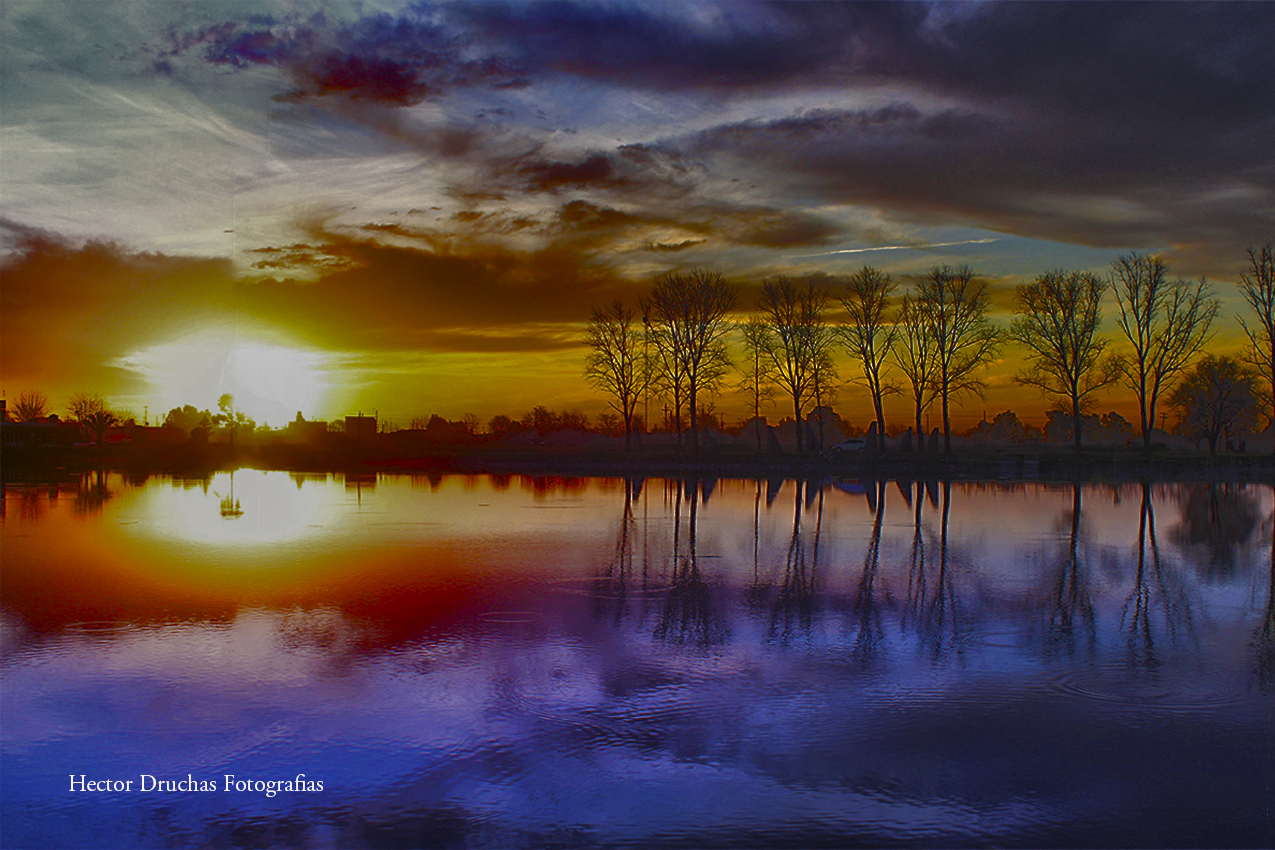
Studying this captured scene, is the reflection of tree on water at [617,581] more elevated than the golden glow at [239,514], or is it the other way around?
the reflection of tree on water at [617,581]

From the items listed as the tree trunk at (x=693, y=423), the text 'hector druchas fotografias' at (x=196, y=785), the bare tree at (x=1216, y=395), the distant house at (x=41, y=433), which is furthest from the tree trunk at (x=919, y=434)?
the distant house at (x=41, y=433)

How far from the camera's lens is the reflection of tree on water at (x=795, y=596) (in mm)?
11242

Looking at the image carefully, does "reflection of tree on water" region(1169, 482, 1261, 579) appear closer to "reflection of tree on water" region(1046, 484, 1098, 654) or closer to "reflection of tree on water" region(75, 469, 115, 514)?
"reflection of tree on water" region(1046, 484, 1098, 654)

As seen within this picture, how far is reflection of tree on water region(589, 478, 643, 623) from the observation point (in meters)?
12.3

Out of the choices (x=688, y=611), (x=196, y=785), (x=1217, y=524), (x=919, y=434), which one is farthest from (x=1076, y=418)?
(x=196, y=785)

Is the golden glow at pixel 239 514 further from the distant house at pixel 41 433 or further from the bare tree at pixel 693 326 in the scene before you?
the distant house at pixel 41 433

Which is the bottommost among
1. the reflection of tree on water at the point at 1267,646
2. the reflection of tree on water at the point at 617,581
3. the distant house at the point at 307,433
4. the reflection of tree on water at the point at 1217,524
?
the reflection of tree on water at the point at 1217,524

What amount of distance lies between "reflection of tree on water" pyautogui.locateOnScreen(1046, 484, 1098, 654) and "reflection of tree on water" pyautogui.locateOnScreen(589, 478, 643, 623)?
5.70 meters

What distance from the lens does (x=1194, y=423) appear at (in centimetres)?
9181

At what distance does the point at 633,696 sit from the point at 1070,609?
7742 mm

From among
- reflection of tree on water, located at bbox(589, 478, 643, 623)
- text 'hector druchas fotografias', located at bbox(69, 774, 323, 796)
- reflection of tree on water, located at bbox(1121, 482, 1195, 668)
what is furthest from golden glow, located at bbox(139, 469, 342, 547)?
reflection of tree on water, located at bbox(1121, 482, 1195, 668)

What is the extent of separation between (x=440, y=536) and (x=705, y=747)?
14460 millimetres

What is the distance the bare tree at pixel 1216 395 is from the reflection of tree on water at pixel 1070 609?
7800 cm

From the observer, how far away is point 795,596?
13383 mm
